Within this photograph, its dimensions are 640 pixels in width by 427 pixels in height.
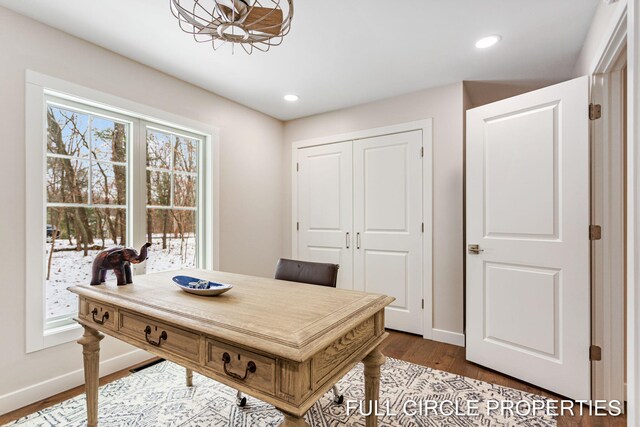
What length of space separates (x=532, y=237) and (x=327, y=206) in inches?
82.6

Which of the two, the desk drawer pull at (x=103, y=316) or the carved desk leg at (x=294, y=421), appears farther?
the desk drawer pull at (x=103, y=316)

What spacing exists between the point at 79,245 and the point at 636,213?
322 cm

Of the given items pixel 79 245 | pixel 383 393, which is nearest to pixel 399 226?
pixel 383 393

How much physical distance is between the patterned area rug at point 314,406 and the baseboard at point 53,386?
0.16m

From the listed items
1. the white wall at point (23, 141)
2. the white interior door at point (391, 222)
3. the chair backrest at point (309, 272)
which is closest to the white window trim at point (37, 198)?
the white wall at point (23, 141)

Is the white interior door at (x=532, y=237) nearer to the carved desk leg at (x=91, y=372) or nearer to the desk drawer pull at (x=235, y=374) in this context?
the desk drawer pull at (x=235, y=374)

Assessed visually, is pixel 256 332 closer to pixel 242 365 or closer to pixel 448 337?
pixel 242 365

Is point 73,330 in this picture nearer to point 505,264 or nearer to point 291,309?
point 291,309

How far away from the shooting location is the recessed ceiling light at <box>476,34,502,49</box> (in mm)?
2139

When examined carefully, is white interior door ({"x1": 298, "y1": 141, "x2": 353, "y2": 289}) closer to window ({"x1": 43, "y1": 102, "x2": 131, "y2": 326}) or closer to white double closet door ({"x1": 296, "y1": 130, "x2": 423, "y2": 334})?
white double closet door ({"x1": 296, "y1": 130, "x2": 423, "y2": 334})

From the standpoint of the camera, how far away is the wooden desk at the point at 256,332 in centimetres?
91

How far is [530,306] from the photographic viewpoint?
212 centimetres

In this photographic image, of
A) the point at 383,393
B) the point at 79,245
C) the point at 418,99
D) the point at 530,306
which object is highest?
the point at 418,99

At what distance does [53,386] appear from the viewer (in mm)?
2006
